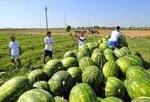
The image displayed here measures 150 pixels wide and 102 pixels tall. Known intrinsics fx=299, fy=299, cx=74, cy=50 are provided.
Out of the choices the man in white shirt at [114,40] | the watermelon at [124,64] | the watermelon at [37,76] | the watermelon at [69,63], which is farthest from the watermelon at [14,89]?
the man in white shirt at [114,40]

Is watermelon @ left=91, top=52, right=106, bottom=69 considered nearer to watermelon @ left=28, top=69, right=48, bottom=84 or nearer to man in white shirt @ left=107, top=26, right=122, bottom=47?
watermelon @ left=28, top=69, right=48, bottom=84

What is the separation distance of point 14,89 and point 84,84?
3.76 feet

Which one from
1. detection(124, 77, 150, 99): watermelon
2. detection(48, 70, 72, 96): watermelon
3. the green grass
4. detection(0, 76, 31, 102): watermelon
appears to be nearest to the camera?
detection(0, 76, 31, 102): watermelon

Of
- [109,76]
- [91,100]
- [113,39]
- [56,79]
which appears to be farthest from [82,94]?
[113,39]

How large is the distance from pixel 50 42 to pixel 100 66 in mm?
8026

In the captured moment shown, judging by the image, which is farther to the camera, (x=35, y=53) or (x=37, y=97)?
(x=35, y=53)

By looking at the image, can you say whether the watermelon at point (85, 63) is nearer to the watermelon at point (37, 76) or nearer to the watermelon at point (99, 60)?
the watermelon at point (99, 60)

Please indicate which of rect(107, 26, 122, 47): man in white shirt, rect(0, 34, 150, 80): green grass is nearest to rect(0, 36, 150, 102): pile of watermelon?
rect(0, 34, 150, 80): green grass

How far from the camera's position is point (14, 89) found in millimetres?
4730

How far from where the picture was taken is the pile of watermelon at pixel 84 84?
15.0 feet

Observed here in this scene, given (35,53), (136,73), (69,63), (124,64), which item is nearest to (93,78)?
(136,73)

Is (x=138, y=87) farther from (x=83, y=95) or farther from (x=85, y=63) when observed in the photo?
(x=85, y=63)

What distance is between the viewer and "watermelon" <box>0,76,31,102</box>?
465cm

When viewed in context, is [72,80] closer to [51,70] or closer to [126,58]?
[51,70]
